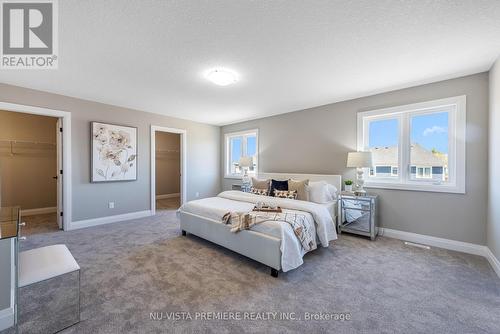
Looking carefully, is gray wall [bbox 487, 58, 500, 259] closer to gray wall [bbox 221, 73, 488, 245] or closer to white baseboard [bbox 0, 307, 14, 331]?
gray wall [bbox 221, 73, 488, 245]

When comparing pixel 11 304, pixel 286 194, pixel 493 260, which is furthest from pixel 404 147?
pixel 11 304

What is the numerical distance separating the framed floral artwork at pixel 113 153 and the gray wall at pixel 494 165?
230 inches

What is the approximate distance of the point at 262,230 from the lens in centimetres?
245

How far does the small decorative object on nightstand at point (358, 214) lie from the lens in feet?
11.1

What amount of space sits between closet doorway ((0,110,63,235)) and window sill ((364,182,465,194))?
20.2ft

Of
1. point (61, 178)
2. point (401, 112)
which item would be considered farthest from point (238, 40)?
point (61, 178)

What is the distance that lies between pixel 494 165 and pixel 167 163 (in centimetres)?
770

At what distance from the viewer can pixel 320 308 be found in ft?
5.89

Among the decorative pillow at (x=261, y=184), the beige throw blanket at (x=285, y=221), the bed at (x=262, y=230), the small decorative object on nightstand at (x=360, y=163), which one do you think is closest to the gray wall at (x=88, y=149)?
the bed at (x=262, y=230)

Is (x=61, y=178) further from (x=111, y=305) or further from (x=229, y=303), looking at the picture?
(x=229, y=303)

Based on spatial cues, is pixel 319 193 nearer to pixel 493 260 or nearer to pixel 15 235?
pixel 493 260

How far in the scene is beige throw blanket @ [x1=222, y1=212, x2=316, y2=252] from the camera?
245 centimetres

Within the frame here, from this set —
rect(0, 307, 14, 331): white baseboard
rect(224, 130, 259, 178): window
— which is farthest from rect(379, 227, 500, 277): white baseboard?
rect(0, 307, 14, 331): white baseboard

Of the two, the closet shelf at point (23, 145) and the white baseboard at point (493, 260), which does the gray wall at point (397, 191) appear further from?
the closet shelf at point (23, 145)
